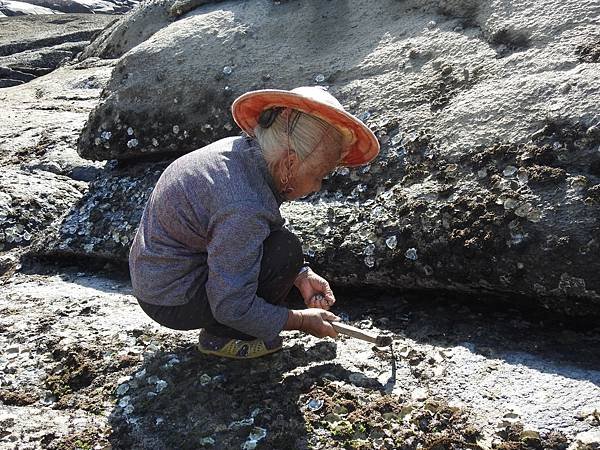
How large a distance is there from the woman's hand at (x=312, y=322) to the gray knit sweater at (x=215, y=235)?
0.08 metres

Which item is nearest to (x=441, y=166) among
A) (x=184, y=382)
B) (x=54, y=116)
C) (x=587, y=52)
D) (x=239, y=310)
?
(x=587, y=52)

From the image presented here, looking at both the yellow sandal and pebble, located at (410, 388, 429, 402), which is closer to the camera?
pebble, located at (410, 388, 429, 402)

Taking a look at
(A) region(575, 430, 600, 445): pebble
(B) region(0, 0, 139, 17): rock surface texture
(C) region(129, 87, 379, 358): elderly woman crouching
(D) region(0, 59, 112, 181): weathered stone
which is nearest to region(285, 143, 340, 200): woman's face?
(C) region(129, 87, 379, 358): elderly woman crouching

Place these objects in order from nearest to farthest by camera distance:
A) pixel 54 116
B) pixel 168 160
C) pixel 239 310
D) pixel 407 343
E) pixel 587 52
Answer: pixel 239 310 < pixel 407 343 < pixel 587 52 < pixel 168 160 < pixel 54 116

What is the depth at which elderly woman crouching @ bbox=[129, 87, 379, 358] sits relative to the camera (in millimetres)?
2938

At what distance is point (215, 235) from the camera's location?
294cm

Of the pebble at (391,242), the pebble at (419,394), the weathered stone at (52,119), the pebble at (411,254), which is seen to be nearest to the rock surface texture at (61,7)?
the weathered stone at (52,119)

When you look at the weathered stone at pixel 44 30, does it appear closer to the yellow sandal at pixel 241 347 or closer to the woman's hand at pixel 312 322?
the yellow sandal at pixel 241 347

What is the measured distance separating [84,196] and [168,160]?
2.21 feet

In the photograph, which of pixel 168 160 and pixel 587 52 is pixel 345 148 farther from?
pixel 168 160

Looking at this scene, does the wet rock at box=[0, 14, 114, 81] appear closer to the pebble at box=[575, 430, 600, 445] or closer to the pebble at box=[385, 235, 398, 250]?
the pebble at box=[385, 235, 398, 250]

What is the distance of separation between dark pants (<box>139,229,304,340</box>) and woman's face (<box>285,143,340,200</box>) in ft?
0.86

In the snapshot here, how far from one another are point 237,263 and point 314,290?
29.9 inches

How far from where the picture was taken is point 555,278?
339 centimetres
